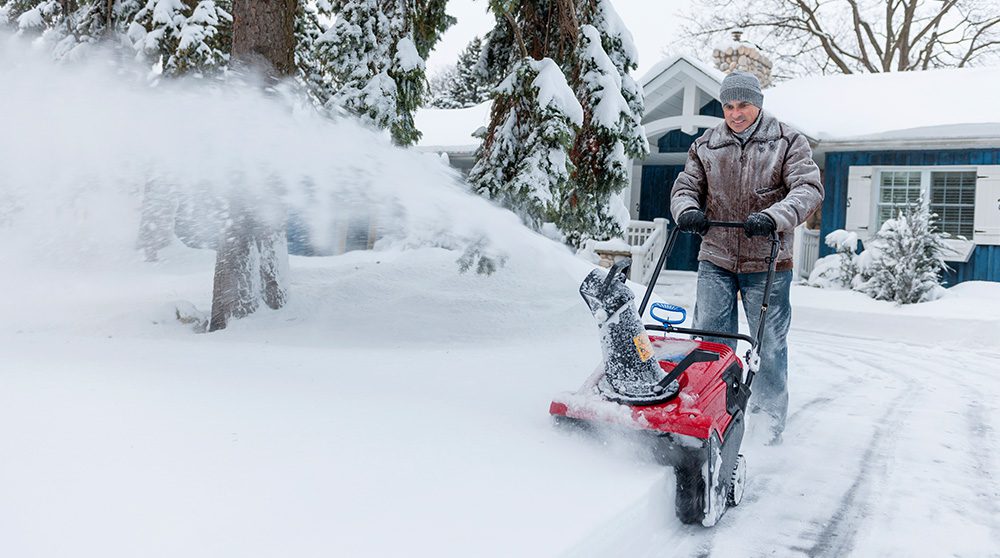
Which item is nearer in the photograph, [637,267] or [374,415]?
[374,415]

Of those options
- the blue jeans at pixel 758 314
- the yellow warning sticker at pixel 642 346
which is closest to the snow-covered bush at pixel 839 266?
the blue jeans at pixel 758 314

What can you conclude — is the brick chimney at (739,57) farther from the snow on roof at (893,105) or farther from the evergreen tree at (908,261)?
the evergreen tree at (908,261)

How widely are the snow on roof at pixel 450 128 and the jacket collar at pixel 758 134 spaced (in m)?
11.5

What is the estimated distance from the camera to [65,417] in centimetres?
271

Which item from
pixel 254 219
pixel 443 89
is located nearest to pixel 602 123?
pixel 254 219

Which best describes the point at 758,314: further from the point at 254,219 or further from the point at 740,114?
the point at 254,219

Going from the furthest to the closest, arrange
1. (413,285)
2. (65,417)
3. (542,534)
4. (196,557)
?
(413,285) < (65,417) < (542,534) < (196,557)

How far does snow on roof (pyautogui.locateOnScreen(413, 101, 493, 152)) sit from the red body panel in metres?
12.5

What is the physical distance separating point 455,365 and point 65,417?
2.57 meters

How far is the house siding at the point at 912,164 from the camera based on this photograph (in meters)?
12.4

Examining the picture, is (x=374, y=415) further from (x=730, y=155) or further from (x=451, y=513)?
(x=730, y=155)

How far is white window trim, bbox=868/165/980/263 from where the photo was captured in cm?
1248

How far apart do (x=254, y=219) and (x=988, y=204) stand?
1209 cm

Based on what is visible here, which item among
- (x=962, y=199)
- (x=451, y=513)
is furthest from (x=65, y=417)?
(x=962, y=199)
